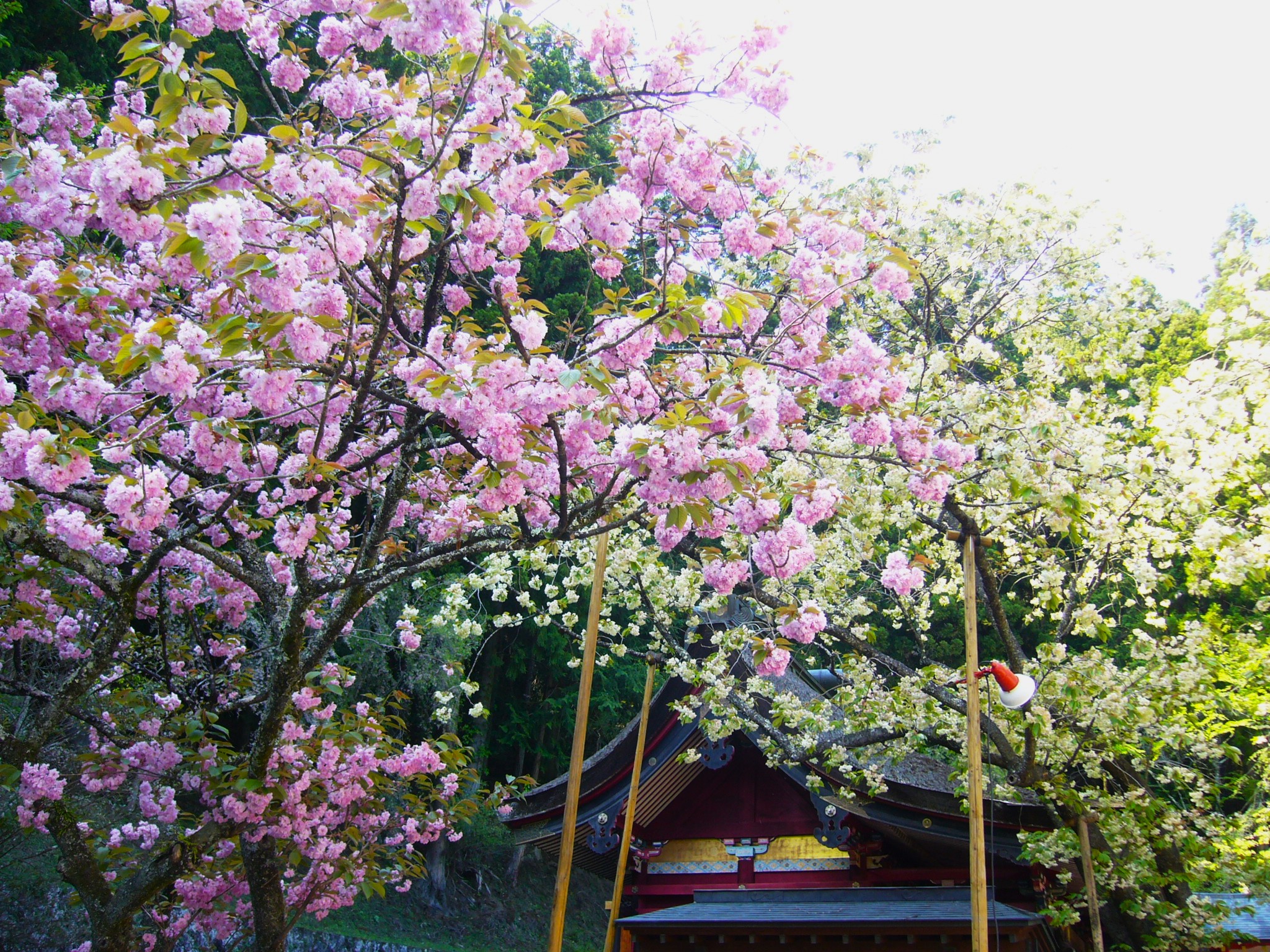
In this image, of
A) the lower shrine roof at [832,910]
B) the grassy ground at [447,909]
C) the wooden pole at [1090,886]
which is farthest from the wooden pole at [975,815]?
the grassy ground at [447,909]

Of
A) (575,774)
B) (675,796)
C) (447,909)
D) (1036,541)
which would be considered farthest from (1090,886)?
(447,909)

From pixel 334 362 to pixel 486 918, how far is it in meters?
13.8

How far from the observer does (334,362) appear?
4148 millimetres

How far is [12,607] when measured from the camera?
5086 millimetres

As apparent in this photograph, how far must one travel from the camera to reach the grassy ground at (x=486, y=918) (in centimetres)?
1344

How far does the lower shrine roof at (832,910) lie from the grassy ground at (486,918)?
736 cm

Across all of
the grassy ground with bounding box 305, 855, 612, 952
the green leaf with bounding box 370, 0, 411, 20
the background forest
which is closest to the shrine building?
the background forest

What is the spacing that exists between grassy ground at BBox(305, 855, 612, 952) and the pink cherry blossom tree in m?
8.25

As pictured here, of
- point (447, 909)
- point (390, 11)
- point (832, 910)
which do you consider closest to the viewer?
point (390, 11)

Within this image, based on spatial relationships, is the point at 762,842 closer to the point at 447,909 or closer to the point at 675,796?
the point at 675,796

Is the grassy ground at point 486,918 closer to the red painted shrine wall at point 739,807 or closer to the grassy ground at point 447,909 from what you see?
the grassy ground at point 447,909

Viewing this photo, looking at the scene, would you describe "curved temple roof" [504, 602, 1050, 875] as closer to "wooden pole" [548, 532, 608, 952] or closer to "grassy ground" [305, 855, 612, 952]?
"wooden pole" [548, 532, 608, 952]

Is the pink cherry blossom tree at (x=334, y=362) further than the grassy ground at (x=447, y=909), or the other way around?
the grassy ground at (x=447, y=909)

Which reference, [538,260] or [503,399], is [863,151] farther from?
[538,260]
